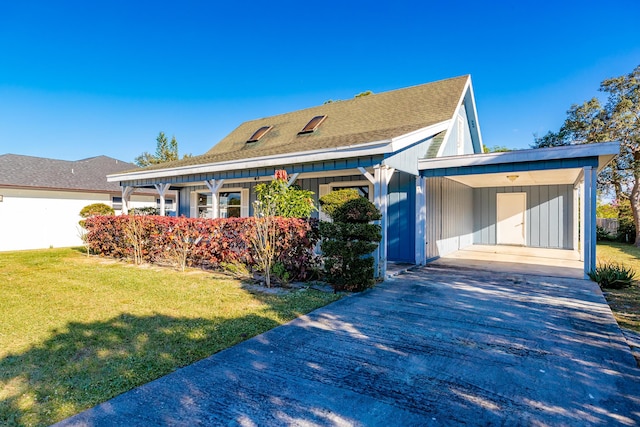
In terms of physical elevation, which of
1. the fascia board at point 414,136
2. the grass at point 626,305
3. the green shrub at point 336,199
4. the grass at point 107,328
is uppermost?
the fascia board at point 414,136

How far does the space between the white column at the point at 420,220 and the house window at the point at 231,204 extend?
23.4ft

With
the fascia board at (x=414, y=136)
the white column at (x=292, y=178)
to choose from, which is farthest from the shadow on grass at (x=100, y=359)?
the fascia board at (x=414, y=136)

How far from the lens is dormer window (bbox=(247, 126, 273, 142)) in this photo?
579 inches

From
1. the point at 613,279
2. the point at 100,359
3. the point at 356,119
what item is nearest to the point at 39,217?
the point at 356,119

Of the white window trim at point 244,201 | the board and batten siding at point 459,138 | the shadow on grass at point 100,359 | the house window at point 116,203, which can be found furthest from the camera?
the house window at point 116,203

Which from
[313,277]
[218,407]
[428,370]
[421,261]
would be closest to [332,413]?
[218,407]

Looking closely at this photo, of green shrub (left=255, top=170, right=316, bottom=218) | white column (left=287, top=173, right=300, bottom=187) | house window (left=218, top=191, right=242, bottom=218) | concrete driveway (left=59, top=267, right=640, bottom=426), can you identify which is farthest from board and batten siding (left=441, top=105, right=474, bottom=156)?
house window (left=218, top=191, right=242, bottom=218)

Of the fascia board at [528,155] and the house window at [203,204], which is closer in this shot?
the fascia board at [528,155]

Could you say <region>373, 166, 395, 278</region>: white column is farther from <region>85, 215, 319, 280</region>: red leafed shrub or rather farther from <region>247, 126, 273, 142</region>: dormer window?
<region>247, 126, 273, 142</region>: dormer window

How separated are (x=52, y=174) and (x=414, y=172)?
18.0 metres

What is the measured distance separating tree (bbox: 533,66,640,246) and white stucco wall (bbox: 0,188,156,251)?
974 inches

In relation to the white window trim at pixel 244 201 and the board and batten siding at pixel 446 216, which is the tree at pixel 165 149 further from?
the board and batten siding at pixel 446 216

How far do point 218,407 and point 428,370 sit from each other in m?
1.85

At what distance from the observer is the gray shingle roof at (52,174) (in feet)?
49.3
